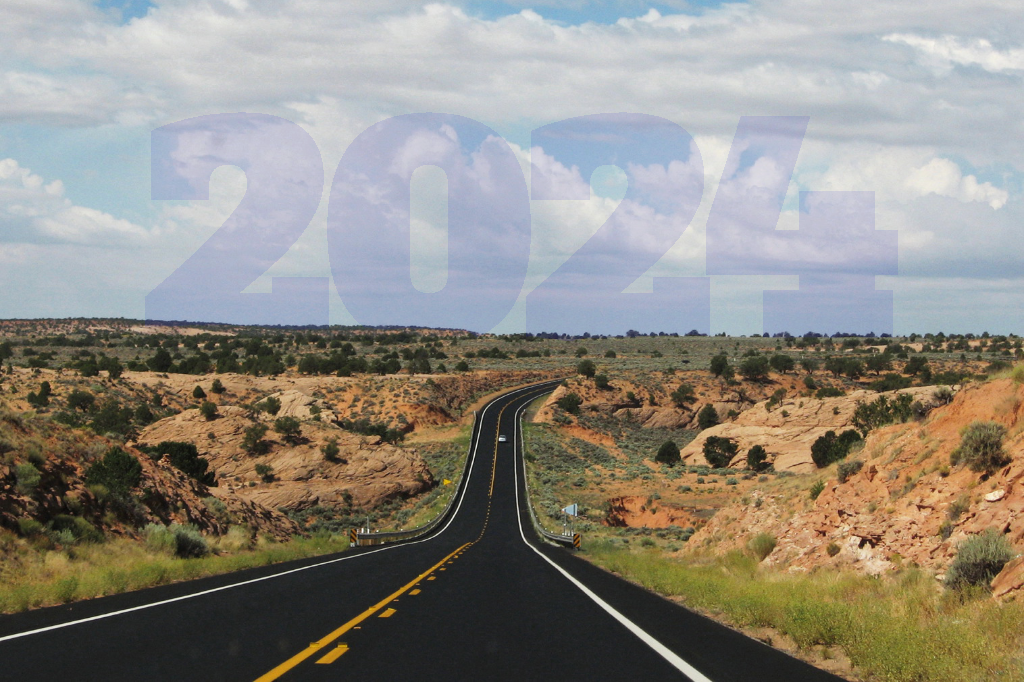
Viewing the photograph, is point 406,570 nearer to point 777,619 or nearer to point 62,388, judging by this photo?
point 777,619

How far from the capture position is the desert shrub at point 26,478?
2092 centimetres

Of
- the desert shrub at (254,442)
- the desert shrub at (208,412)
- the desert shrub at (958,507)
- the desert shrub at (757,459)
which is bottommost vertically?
the desert shrub at (757,459)

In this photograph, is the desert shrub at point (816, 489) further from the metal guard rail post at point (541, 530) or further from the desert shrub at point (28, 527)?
the desert shrub at point (28, 527)

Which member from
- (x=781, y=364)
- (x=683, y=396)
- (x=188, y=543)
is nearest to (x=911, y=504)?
(x=188, y=543)

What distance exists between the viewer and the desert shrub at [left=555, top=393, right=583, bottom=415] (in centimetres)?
10394

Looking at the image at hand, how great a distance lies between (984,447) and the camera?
18266 millimetres

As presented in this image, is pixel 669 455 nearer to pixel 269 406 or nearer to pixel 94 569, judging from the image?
pixel 269 406

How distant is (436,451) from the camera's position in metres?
85.8

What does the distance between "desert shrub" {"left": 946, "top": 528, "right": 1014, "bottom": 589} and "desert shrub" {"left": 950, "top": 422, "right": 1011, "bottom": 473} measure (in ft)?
14.9

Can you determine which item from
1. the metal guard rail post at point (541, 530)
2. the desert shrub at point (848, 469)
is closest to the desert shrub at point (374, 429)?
the metal guard rail post at point (541, 530)

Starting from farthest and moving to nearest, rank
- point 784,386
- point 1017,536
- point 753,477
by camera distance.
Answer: point 784,386 < point 753,477 < point 1017,536

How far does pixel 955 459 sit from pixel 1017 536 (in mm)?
4969

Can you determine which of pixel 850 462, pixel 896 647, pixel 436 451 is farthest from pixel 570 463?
pixel 896 647

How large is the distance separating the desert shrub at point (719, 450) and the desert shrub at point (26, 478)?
62.3 metres
